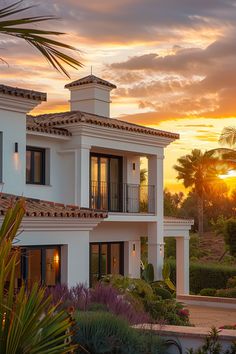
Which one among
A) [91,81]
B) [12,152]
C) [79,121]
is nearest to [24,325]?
[12,152]

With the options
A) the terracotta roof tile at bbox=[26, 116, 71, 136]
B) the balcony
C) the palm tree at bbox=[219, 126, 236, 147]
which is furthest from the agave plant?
the palm tree at bbox=[219, 126, 236, 147]

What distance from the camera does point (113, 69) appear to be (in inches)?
977

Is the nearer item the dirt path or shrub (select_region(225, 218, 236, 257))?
the dirt path

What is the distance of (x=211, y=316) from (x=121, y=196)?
6.05 meters

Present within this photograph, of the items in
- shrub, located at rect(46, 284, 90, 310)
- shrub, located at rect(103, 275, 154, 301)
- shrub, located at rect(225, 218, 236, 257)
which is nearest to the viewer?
shrub, located at rect(46, 284, 90, 310)

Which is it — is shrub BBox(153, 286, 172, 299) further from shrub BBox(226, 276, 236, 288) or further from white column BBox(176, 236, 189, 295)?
shrub BBox(226, 276, 236, 288)

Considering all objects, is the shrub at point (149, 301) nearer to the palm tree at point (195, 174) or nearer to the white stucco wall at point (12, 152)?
the white stucco wall at point (12, 152)

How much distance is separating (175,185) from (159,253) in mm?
44910

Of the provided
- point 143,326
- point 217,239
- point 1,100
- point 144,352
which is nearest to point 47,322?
point 144,352

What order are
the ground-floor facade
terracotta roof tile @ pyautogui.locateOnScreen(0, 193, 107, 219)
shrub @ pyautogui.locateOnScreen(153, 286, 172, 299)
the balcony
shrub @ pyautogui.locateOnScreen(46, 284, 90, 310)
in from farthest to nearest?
the balcony
shrub @ pyautogui.locateOnScreen(153, 286, 172, 299)
the ground-floor facade
terracotta roof tile @ pyautogui.locateOnScreen(0, 193, 107, 219)
shrub @ pyautogui.locateOnScreen(46, 284, 90, 310)

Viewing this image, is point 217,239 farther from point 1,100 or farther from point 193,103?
point 1,100

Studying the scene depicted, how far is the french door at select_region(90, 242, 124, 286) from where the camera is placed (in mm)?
27656

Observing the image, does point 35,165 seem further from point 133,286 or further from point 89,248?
Answer: point 133,286

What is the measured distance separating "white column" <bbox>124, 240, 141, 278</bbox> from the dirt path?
265 centimetres
